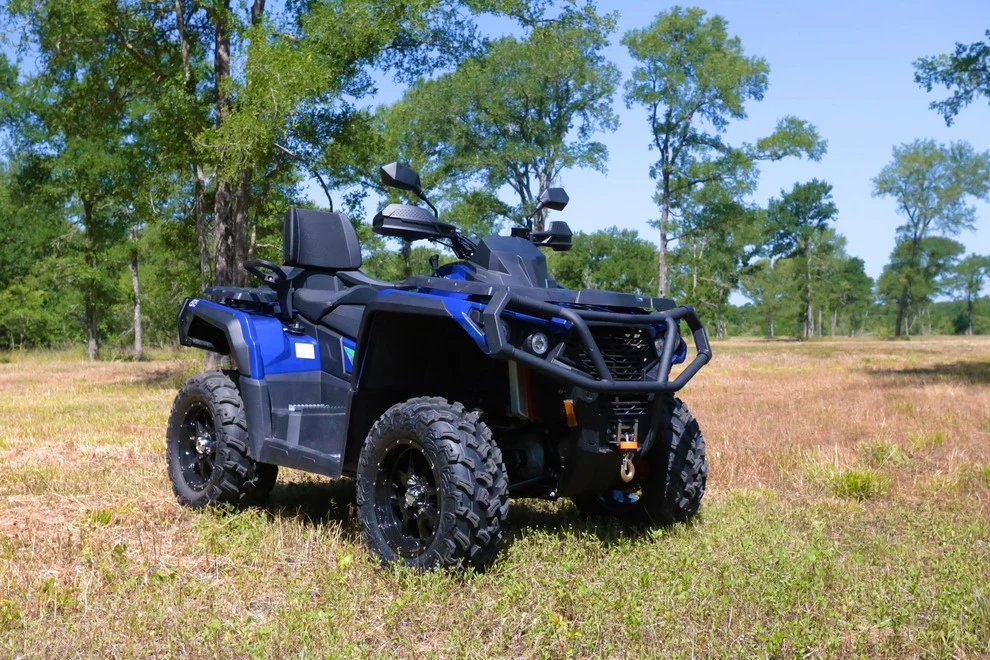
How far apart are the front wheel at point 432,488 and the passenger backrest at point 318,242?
1407mm

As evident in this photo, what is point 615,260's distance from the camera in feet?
210

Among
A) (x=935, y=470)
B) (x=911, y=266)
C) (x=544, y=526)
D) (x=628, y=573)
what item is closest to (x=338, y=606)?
(x=628, y=573)

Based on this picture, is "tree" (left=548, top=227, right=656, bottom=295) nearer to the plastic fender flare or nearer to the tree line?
the tree line

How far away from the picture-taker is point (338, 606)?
3.62m

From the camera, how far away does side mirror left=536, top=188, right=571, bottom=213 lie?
16.4 feet

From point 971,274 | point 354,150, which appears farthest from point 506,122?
point 971,274

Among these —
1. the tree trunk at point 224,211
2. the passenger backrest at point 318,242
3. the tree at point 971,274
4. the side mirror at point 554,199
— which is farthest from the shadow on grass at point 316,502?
the tree at point 971,274

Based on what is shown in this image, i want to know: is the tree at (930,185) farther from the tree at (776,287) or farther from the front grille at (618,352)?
the front grille at (618,352)

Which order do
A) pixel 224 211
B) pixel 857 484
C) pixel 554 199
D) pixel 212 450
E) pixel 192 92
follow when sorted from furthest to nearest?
pixel 224 211, pixel 192 92, pixel 857 484, pixel 212 450, pixel 554 199

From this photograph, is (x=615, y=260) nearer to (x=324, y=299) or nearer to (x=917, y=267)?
(x=917, y=267)

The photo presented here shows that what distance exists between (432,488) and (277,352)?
4.85ft

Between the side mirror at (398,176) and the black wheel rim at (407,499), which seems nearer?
the black wheel rim at (407,499)

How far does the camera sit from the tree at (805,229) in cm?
6444

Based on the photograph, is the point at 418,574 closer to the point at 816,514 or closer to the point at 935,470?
the point at 816,514
